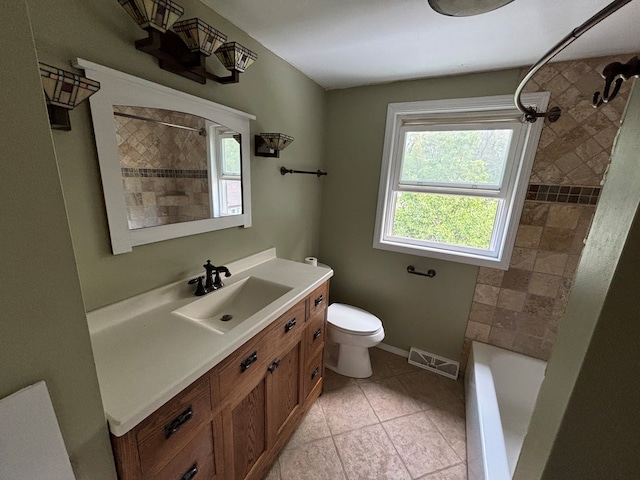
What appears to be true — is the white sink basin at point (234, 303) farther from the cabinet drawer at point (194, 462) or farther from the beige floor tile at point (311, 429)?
the beige floor tile at point (311, 429)

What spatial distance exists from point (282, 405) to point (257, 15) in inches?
75.6

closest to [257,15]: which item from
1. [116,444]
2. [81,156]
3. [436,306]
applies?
[81,156]

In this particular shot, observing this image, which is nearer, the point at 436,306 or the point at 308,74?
the point at 308,74

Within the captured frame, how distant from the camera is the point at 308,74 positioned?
6.22 ft

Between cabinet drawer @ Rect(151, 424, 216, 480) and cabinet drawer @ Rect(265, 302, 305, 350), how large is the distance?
0.39m

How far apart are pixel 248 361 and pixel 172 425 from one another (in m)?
0.31

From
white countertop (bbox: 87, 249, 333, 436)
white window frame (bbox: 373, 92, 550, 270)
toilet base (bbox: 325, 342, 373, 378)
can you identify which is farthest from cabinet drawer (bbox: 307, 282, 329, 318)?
white window frame (bbox: 373, 92, 550, 270)

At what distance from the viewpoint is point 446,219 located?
6.73 ft

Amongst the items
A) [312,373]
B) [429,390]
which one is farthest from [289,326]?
[429,390]

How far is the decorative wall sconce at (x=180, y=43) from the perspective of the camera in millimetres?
865

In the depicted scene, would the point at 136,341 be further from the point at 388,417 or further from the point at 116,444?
the point at 388,417

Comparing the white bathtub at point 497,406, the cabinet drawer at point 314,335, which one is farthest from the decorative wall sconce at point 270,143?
the white bathtub at point 497,406

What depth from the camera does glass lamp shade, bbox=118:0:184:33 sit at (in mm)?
842

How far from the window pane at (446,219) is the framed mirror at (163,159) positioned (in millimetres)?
1312
